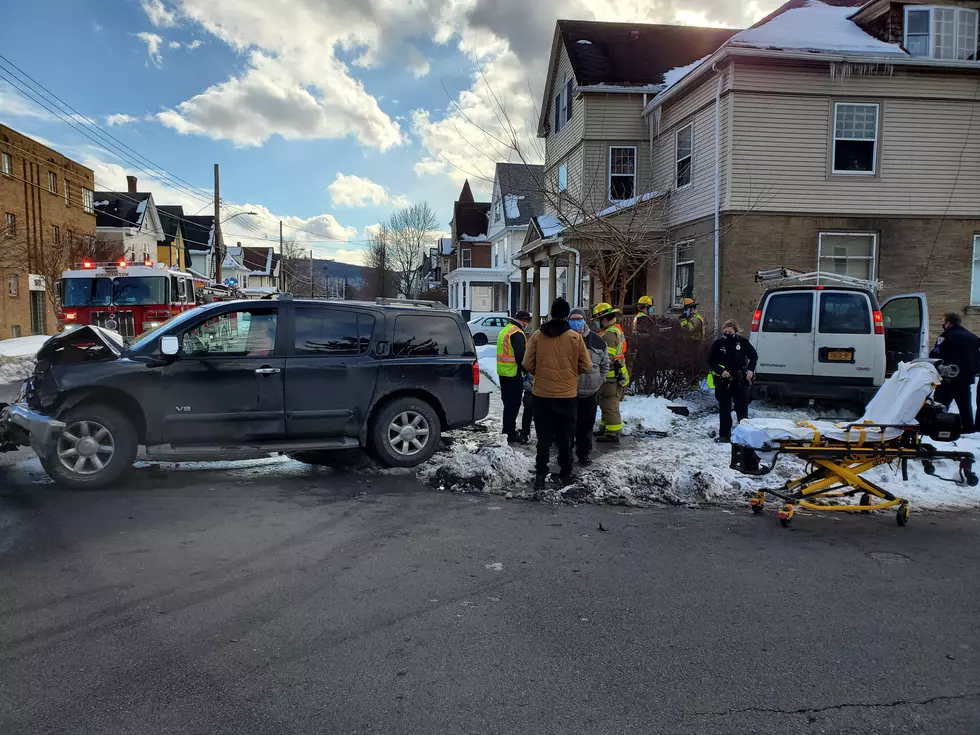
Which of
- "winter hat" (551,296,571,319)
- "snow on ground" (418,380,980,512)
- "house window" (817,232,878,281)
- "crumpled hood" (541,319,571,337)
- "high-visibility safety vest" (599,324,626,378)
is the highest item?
"house window" (817,232,878,281)

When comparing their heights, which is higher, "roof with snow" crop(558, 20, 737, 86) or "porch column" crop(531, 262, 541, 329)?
"roof with snow" crop(558, 20, 737, 86)

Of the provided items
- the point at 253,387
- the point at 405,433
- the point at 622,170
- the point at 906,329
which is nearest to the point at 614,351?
the point at 405,433

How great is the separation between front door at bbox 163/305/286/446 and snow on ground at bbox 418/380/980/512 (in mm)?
1732

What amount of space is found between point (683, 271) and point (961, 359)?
10.1 metres

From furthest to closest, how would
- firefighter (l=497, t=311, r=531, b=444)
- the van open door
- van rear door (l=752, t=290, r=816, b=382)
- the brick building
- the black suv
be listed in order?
the brick building → the van open door → van rear door (l=752, t=290, r=816, b=382) → firefighter (l=497, t=311, r=531, b=444) → the black suv

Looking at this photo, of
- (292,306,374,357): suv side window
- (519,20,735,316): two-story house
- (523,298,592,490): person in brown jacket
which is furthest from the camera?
(519,20,735,316): two-story house

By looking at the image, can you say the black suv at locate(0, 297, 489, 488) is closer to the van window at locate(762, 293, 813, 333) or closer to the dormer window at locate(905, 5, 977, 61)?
the van window at locate(762, 293, 813, 333)

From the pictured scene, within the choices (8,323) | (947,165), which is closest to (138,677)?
(947,165)

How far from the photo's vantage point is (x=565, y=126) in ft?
78.2

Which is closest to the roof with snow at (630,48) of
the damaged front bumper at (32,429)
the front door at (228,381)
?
the front door at (228,381)

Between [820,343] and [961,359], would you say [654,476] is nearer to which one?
[820,343]

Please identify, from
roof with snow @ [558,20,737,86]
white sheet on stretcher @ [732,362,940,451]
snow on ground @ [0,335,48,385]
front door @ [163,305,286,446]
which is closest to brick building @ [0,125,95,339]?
snow on ground @ [0,335,48,385]

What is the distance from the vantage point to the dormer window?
54.4ft

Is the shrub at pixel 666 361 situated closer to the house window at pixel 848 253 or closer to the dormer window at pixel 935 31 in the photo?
the house window at pixel 848 253
